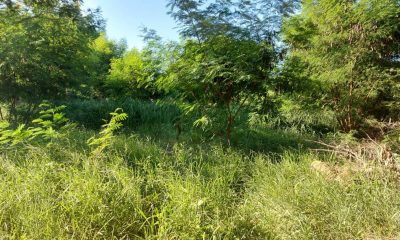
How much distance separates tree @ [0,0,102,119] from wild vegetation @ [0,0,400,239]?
0.03 m

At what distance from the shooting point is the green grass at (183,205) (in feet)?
5.75

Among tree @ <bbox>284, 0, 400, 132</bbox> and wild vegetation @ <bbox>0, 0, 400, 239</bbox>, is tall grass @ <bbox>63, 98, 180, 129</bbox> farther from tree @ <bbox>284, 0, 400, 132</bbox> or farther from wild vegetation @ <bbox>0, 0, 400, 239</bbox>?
tree @ <bbox>284, 0, 400, 132</bbox>

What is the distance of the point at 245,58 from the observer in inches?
133

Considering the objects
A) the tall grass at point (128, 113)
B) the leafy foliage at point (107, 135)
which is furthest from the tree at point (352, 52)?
the tall grass at point (128, 113)

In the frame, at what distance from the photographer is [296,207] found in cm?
205

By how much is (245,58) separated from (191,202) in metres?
2.18

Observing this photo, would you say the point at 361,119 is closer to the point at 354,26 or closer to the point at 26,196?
the point at 354,26

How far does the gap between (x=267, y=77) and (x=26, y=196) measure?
310 cm

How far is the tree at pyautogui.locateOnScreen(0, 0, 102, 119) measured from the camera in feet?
15.5

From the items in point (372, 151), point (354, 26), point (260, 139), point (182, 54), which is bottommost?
point (260, 139)

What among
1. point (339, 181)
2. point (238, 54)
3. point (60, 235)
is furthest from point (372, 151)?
point (60, 235)

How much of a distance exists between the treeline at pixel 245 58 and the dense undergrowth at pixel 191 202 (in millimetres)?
1368

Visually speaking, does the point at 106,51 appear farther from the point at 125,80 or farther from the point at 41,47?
the point at 41,47

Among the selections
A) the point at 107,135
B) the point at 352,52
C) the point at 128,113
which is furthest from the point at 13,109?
the point at 352,52
